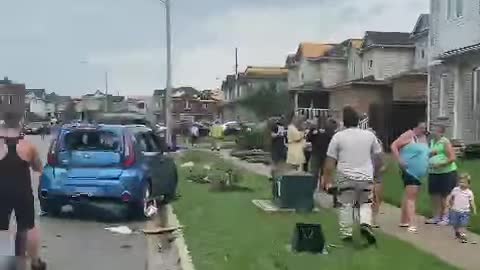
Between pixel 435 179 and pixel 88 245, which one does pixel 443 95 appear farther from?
pixel 88 245

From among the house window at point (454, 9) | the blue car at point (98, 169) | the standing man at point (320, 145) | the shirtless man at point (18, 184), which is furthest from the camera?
the house window at point (454, 9)

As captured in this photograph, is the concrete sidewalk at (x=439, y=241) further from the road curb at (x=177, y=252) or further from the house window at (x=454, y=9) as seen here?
the house window at (x=454, y=9)

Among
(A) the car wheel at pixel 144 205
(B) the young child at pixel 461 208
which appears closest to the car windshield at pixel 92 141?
(A) the car wheel at pixel 144 205

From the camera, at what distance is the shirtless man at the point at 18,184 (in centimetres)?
767

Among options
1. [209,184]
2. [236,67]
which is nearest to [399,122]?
[209,184]

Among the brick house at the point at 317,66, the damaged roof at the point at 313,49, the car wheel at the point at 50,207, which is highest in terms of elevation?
the damaged roof at the point at 313,49

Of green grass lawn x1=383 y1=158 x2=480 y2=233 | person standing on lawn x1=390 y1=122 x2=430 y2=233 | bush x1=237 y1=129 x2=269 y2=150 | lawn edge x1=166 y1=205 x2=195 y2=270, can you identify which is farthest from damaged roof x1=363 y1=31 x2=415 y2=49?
lawn edge x1=166 y1=205 x2=195 y2=270

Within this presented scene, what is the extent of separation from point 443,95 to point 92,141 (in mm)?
19942

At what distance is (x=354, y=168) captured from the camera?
9.68m

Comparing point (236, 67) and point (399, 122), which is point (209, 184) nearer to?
point (399, 122)

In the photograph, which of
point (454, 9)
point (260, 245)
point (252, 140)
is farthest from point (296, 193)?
point (252, 140)

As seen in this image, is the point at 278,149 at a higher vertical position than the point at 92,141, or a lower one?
lower

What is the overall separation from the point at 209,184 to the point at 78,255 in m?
9.58

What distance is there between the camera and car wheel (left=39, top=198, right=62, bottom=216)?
14102mm
